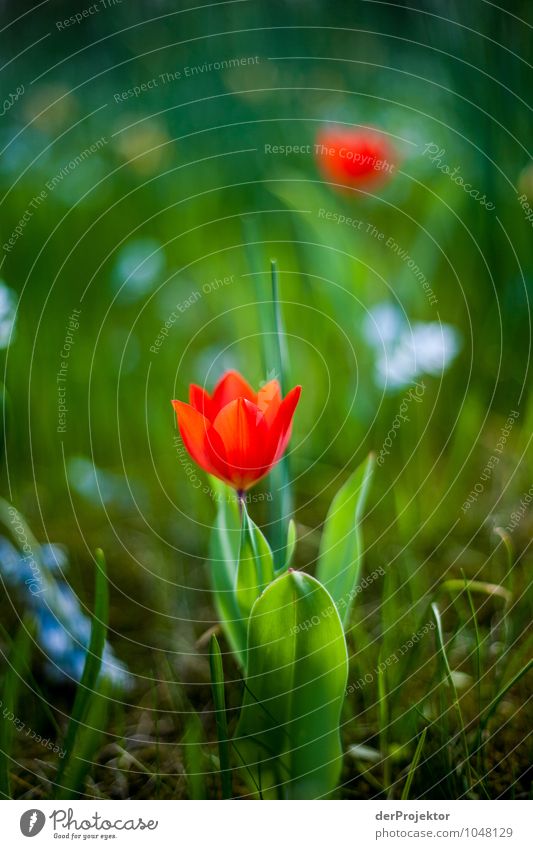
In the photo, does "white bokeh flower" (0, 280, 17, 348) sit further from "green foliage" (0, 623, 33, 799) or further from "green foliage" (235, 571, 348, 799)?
"green foliage" (235, 571, 348, 799)

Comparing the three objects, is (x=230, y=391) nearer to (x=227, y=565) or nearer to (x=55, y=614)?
(x=227, y=565)

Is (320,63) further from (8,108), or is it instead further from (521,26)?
(8,108)

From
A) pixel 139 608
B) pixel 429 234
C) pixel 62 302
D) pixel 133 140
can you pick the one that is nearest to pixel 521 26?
pixel 429 234

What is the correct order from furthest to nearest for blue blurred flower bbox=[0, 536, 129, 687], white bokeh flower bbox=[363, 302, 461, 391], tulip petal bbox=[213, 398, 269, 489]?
white bokeh flower bbox=[363, 302, 461, 391], blue blurred flower bbox=[0, 536, 129, 687], tulip petal bbox=[213, 398, 269, 489]
